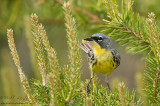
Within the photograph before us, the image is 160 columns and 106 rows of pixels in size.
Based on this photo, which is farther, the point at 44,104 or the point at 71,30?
the point at 44,104

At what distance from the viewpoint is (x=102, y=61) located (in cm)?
304

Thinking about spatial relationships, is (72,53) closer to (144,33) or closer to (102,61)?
(144,33)

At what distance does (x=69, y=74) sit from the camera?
1440mm

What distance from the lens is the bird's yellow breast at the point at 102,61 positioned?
3031 mm

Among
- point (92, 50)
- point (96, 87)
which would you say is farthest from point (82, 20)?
point (96, 87)

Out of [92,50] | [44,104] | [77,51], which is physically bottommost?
[44,104]

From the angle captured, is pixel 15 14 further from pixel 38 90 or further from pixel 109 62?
pixel 38 90

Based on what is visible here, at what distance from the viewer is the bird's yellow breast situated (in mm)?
3031

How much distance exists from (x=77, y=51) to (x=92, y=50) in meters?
1.77

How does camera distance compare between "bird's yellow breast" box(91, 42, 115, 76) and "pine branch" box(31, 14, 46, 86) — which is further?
"bird's yellow breast" box(91, 42, 115, 76)

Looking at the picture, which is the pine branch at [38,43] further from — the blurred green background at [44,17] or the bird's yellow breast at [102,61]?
the bird's yellow breast at [102,61]

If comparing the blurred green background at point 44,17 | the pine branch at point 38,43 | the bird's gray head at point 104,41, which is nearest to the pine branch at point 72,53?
the pine branch at point 38,43

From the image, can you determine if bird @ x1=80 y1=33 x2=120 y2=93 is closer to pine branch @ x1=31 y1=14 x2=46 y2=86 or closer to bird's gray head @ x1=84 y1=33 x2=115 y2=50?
bird's gray head @ x1=84 y1=33 x2=115 y2=50

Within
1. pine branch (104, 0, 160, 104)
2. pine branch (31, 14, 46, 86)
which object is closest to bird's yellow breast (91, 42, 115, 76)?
pine branch (104, 0, 160, 104)
